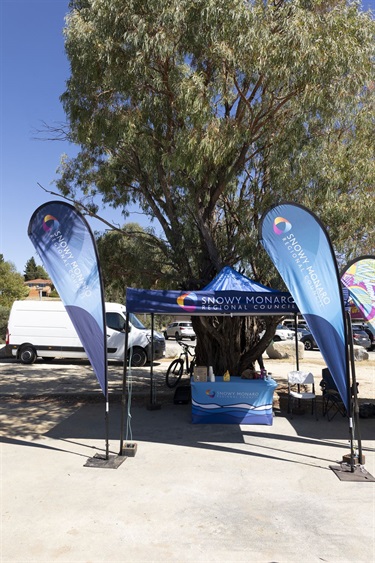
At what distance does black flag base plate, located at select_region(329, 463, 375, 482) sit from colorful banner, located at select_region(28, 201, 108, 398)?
132 inches

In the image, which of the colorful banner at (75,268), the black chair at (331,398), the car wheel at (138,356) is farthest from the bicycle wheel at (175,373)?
the colorful banner at (75,268)

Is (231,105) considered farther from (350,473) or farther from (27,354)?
(27,354)

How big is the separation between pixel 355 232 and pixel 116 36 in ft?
20.4

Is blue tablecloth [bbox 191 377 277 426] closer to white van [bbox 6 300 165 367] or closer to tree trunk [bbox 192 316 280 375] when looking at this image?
tree trunk [bbox 192 316 280 375]

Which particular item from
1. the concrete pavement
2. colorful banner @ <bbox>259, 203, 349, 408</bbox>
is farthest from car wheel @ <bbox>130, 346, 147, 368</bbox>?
colorful banner @ <bbox>259, 203, 349, 408</bbox>

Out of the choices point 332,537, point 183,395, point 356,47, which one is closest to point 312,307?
point 332,537

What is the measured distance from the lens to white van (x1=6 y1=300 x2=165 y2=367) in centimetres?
1728

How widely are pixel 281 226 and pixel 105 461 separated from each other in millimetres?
4205

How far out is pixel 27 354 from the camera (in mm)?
17516

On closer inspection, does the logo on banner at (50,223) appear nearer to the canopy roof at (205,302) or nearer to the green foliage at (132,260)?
the canopy roof at (205,302)

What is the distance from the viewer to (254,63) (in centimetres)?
852

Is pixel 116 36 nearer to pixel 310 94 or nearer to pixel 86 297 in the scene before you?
pixel 310 94

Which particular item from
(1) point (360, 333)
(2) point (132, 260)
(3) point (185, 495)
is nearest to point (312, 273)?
(3) point (185, 495)

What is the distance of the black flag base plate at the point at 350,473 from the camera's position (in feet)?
18.9
